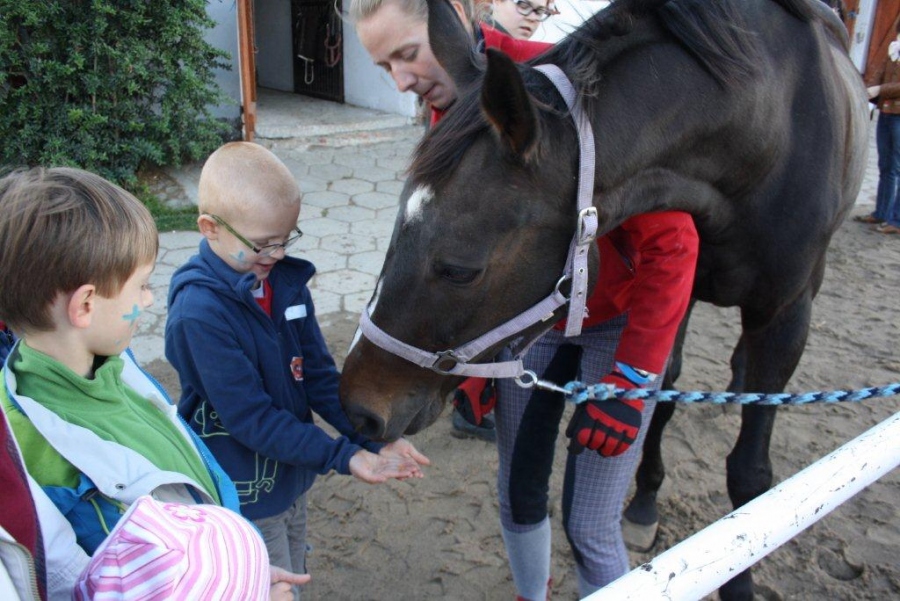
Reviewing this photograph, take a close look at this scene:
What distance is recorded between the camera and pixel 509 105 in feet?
4.10

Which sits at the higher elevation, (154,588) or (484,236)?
(484,236)

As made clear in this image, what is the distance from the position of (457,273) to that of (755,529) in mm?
671

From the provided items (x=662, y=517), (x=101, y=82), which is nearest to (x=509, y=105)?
(x=662, y=517)

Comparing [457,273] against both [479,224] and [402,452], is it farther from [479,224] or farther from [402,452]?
[402,452]

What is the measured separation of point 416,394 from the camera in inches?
59.5

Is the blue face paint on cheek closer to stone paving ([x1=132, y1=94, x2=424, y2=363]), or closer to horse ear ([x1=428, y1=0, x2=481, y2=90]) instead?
horse ear ([x1=428, y1=0, x2=481, y2=90])

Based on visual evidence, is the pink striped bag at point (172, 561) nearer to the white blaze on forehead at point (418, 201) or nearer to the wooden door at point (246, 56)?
the white blaze on forehead at point (418, 201)

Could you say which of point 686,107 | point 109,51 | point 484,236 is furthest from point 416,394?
point 109,51

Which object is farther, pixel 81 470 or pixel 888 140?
pixel 888 140

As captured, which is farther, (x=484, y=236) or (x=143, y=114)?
(x=143, y=114)

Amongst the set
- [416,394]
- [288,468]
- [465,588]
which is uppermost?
[416,394]

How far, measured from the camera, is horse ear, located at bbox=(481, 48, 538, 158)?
1.19m

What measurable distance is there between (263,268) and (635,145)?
2.86 ft

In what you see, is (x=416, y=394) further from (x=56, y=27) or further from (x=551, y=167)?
(x=56, y=27)
